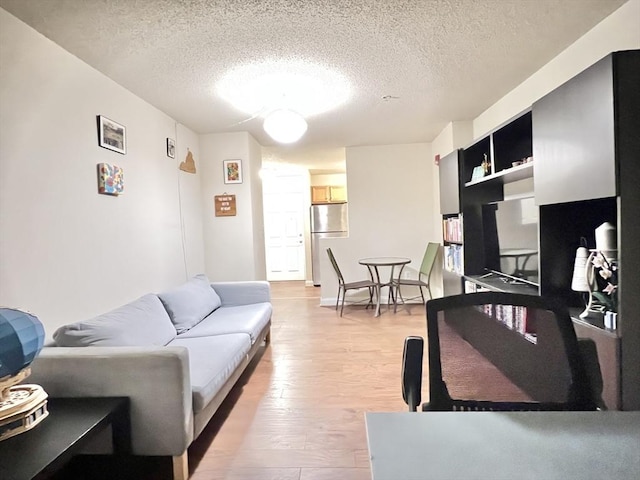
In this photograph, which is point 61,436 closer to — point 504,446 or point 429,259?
point 504,446

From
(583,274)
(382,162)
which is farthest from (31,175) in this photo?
(382,162)

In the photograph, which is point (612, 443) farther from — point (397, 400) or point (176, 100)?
point (176, 100)

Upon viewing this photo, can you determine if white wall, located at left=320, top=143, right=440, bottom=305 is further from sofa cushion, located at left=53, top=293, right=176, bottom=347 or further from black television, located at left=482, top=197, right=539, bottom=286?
sofa cushion, located at left=53, top=293, right=176, bottom=347

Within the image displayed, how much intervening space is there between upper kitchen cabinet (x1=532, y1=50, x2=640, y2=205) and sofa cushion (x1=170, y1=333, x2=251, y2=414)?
6.91 ft

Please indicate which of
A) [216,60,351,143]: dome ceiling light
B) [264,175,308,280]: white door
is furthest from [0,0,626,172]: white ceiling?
[264,175,308,280]: white door

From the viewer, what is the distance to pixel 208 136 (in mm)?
4660

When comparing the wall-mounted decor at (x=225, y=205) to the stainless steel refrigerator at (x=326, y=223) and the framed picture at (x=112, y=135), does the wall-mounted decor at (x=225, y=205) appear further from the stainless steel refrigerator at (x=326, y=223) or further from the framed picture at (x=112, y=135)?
the stainless steel refrigerator at (x=326, y=223)

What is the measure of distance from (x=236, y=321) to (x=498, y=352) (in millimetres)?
2281

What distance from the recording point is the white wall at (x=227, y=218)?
464 cm

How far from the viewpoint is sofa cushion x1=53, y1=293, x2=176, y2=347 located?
201 cm

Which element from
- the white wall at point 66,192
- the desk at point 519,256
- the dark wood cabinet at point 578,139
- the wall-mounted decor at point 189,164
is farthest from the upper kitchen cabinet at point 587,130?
the wall-mounted decor at point 189,164

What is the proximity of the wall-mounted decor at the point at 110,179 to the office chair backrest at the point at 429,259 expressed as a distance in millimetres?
3813

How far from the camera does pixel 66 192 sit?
2.34m

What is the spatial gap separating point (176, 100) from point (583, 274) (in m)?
3.32
